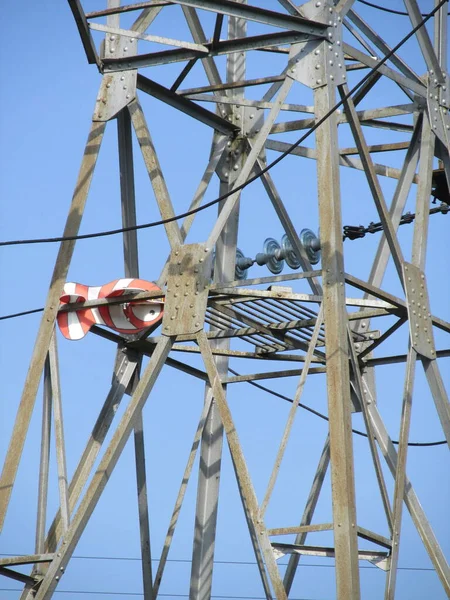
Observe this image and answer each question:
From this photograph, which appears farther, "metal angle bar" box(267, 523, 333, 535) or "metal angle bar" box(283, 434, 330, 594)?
"metal angle bar" box(283, 434, 330, 594)

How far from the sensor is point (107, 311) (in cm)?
1842

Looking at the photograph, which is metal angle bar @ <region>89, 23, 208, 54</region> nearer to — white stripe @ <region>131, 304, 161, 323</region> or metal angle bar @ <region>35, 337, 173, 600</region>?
white stripe @ <region>131, 304, 161, 323</region>

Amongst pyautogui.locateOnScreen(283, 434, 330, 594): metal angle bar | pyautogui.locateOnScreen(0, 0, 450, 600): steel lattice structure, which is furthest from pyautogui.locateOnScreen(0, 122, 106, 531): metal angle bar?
pyautogui.locateOnScreen(283, 434, 330, 594): metal angle bar

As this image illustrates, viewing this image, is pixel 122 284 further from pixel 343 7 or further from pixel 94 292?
pixel 343 7

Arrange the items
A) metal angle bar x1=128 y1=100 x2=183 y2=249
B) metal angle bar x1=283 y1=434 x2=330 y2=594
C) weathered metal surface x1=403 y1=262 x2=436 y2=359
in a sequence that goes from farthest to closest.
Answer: metal angle bar x1=283 y1=434 x2=330 y2=594 < weathered metal surface x1=403 y1=262 x2=436 y2=359 < metal angle bar x1=128 y1=100 x2=183 y2=249

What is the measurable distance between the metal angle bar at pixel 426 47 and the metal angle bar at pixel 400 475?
4.23m

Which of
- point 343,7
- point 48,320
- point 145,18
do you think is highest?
point 145,18

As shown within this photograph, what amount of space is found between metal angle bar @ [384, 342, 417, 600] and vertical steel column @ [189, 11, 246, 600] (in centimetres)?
336

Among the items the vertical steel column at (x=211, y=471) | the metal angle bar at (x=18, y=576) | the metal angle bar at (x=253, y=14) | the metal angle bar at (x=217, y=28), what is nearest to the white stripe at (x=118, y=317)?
the vertical steel column at (x=211, y=471)

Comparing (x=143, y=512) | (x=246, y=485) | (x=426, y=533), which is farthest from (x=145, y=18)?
(x=426, y=533)

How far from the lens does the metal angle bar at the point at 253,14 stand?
→ 16.9 m

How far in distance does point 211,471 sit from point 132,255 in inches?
129

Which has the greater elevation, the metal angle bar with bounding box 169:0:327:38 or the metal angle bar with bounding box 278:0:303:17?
the metal angle bar with bounding box 278:0:303:17

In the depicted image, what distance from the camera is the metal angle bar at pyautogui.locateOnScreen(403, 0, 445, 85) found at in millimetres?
18750
